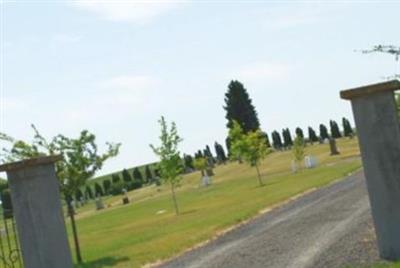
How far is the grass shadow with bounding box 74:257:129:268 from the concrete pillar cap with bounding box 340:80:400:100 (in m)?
10.5

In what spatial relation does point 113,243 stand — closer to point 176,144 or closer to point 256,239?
point 256,239

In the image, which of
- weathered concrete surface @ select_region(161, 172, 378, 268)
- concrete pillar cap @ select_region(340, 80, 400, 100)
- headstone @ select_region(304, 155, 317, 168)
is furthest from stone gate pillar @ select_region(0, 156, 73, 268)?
headstone @ select_region(304, 155, 317, 168)

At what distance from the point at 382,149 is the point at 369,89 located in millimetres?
845

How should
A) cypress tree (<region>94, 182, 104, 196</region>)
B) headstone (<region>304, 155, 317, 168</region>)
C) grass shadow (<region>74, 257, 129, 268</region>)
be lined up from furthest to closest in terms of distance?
cypress tree (<region>94, 182, 104, 196</region>)
headstone (<region>304, 155, 317, 168</region>)
grass shadow (<region>74, 257, 129, 268</region>)

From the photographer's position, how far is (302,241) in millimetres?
16578

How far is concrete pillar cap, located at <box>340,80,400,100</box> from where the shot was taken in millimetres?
11062

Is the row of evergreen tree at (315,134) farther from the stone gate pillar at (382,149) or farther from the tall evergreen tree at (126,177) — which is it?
the stone gate pillar at (382,149)

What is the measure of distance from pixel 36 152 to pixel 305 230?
9.20 m

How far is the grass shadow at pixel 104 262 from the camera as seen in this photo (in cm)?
2078

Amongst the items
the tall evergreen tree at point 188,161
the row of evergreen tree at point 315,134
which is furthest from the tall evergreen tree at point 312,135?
the tall evergreen tree at point 188,161

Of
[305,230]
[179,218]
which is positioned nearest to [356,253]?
[305,230]

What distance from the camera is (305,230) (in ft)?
60.8

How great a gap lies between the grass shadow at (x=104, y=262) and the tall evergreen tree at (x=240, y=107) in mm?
79943

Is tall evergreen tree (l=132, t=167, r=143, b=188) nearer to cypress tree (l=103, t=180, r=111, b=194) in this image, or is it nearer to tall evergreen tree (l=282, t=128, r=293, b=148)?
cypress tree (l=103, t=180, r=111, b=194)
